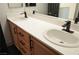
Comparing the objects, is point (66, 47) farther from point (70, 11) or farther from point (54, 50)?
point (70, 11)

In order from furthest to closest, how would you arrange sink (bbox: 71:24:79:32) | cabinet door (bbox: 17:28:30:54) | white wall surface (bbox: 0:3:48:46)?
white wall surface (bbox: 0:3:48:46) < cabinet door (bbox: 17:28:30:54) < sink (bbox: 71:24:79:32)

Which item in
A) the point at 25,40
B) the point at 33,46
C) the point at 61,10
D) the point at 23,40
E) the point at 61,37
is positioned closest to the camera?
the point at 61,37

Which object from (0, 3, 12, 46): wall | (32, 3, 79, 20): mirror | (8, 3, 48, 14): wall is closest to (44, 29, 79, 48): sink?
(32, 3, 79, 20): mirror

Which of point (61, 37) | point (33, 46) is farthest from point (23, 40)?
point (61, 37)

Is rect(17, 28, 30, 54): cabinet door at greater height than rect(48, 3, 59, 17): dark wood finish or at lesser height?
lesser

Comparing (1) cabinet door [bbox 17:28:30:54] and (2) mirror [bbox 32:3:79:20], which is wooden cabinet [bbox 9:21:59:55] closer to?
(1) cabinet door [bbox 17:28:30:54]

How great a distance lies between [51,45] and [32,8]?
1423 mm

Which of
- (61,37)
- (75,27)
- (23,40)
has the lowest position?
(23,40)

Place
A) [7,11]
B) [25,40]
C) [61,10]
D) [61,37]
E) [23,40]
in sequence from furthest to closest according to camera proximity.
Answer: [7,11] < [23,40] < [25,40] < [61,10] < [61,37]

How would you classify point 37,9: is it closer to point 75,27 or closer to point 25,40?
point 25,40

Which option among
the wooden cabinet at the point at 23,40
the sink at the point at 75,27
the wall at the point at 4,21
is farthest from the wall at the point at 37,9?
the sink at the point at 75,27

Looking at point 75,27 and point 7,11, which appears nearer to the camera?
point 75,27

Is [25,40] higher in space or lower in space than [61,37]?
lower

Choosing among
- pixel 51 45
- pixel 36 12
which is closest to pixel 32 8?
pixel 36 12
